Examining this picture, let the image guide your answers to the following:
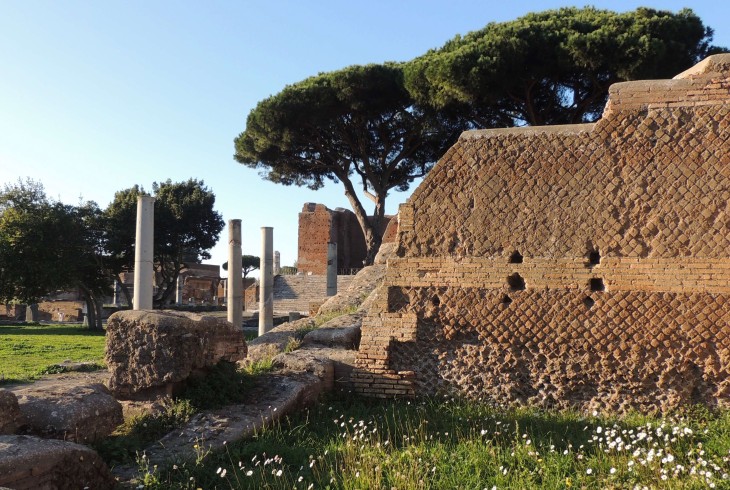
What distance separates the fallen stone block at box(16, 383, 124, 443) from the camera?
4.85 m

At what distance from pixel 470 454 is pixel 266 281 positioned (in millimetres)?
12881

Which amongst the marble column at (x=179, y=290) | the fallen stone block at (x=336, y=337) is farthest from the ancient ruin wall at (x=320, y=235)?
the fallen stone block at (x=336, y=337)

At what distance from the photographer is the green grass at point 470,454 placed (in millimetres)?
4336

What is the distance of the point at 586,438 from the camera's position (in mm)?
5266

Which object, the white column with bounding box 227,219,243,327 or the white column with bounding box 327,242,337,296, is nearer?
the white column with bounding box 227,219,243,327

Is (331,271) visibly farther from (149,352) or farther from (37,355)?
(149,352)

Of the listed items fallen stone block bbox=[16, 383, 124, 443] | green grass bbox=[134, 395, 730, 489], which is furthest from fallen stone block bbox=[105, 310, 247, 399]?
green grass bbox=[134, 395, 730, 489]

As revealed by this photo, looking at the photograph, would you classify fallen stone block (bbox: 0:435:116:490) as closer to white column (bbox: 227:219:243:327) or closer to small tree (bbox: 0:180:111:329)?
white column (bbox: 227:219:243:327)

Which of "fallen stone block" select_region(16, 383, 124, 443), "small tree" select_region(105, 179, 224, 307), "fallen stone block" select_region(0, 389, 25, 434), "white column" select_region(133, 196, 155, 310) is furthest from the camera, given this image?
"small tree" select_region(105, 179, 224, 307)

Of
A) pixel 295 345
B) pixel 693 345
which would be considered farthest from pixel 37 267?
pixel 693 345

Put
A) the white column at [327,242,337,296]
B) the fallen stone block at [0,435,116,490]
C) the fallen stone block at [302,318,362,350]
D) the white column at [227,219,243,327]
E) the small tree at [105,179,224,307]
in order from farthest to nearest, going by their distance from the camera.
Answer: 1. the small tree at [105,179,224,307]
2. the white column at [327,242,337,296]
3. the white column at [227,219,243,327]
4. the fallen stone block at [302,318,362,350]
5. the fallen stone block at [0,435,116,490]

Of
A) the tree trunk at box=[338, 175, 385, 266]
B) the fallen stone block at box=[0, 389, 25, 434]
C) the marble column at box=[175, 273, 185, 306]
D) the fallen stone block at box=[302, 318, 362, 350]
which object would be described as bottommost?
the fallen stone block at box=[0, 389, 25, 434]

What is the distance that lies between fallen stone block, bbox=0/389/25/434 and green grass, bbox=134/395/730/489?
1.11 m

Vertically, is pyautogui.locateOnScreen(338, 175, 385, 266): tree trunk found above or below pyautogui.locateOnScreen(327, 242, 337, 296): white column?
above
